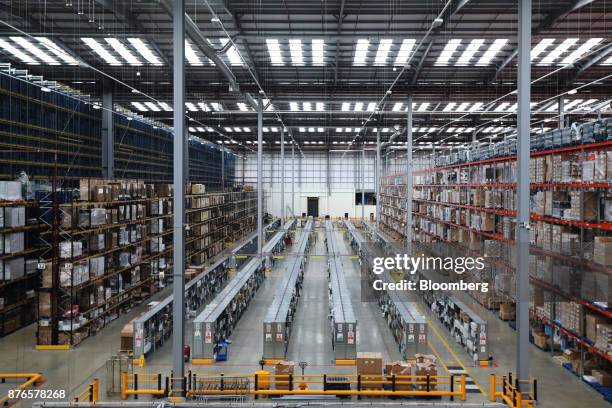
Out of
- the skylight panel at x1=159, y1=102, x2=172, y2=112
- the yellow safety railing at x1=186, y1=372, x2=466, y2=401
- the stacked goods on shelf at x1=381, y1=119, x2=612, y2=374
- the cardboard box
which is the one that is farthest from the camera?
the skylight panel at x1=159, y1=102, x2=172, y2=112

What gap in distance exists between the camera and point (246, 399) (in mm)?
9344

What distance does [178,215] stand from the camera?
8.98m

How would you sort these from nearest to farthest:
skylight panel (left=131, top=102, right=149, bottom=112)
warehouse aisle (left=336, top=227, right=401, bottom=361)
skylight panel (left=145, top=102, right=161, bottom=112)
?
warehouse aisle (left=336, top=227, right=401, bottom=361)
skylight panel (left=145, top=102, right=161, bottom=112)
skylight panel (left=131, top=102, right=149, bottom=112)

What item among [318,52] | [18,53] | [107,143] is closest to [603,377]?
[318,52]

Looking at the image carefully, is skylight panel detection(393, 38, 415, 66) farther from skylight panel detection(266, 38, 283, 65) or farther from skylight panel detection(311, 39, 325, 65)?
skylight panel detection(266, 38, 283, 65)

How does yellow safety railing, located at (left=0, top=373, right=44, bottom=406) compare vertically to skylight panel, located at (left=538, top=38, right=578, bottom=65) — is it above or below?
below

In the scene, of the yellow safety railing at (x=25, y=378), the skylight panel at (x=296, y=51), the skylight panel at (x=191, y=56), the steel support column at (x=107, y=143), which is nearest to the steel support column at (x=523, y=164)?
the skylight panel at (x=296, y=51)

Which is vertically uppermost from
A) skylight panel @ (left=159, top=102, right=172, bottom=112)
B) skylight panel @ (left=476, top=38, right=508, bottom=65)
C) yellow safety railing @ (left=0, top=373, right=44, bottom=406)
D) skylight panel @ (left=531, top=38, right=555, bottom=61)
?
skylight panel @ (left=476, top=38, right=508, bottom=65)

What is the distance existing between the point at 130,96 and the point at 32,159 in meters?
5.06

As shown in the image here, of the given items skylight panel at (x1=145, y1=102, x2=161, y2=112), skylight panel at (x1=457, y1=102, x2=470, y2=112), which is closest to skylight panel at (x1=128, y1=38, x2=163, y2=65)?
skylight panel at (x1=145, y1=102, x2=161, y2=112)

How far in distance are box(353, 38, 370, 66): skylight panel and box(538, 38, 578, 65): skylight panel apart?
6.48 m

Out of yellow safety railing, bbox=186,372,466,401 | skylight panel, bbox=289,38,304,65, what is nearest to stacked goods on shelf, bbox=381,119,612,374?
yellow safety railing, bbox=186,372,466,401

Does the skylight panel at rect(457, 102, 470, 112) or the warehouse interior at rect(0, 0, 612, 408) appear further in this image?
the skylight panel at rect(457, 102, 470, 112)

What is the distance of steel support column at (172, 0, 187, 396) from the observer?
29.0 feet
